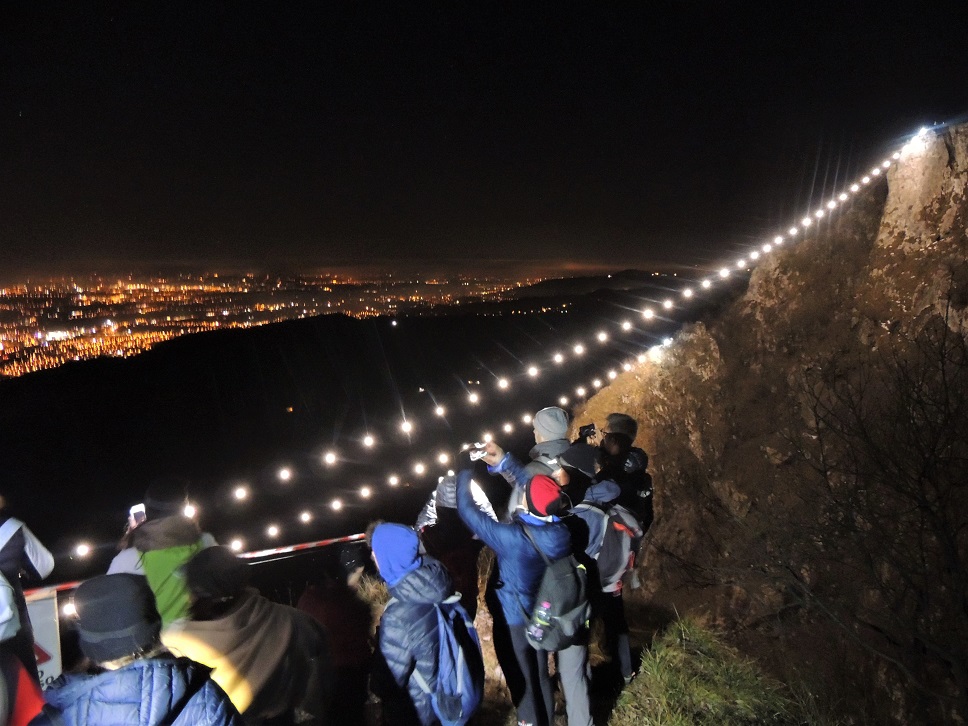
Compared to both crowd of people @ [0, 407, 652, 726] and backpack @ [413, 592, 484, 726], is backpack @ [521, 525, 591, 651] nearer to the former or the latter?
crowd of people @ [0, 407, 652, 726]

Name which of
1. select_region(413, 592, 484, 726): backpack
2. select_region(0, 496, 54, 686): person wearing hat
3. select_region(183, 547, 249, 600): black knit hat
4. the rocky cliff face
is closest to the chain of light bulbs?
the rocky cliff face

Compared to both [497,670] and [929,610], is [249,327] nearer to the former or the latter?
[497,670]

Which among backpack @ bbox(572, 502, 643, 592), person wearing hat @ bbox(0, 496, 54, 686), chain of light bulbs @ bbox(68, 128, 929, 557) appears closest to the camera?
person wearing hat @ bbox(0, 496, 54, 686)

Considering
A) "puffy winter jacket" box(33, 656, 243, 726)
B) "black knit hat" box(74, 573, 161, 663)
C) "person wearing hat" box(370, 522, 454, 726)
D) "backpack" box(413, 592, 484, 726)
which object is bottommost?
"backpack" box(413, 592, 484, 726)

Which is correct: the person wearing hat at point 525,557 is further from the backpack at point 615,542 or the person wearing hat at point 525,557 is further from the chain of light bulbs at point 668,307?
the chain of light bulbs at point 668,307

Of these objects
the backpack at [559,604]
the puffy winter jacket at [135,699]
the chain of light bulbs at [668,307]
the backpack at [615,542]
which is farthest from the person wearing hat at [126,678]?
the chain of light bulbs at [668,307]

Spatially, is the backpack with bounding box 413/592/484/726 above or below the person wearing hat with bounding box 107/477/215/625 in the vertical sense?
below

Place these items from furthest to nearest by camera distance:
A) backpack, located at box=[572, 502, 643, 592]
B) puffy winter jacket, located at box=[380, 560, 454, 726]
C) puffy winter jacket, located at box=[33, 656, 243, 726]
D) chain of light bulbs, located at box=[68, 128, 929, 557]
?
1. chain of light bulbs, located at box=[68, 128, 929, 557]
2. backpack, located at box=[572, 502, 643, 592]
3. puffy winter jacket, located at box=[380, 560, 454, 726]
4. puffy winter jacket, located at box=[33, 656, 243, 726]
